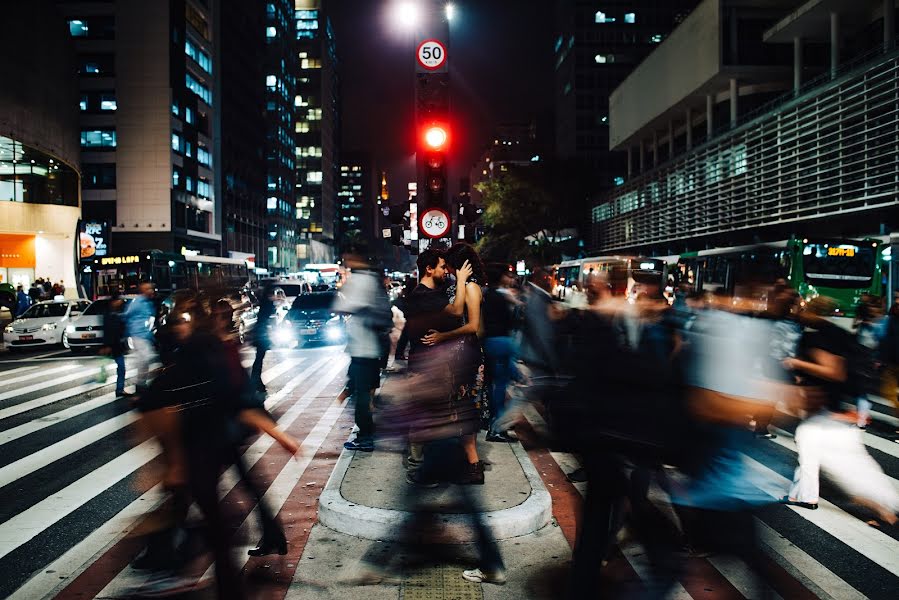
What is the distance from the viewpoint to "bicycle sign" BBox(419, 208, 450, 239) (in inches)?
423

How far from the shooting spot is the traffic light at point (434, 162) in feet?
33.7

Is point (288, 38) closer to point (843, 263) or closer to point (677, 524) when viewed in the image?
point (843, 263)

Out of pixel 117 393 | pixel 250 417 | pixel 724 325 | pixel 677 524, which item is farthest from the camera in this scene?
pixel 117 393

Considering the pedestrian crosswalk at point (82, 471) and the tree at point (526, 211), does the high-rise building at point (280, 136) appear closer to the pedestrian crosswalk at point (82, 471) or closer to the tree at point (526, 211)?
the tree at point (526, 211)

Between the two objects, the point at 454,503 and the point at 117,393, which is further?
the point at 117,393

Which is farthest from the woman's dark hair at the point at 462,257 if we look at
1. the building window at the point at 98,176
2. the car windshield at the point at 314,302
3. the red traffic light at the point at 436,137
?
the building window at the point at 98,176

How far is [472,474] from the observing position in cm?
542

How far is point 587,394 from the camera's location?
3.47 meters

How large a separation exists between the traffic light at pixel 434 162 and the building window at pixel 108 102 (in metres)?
60.1

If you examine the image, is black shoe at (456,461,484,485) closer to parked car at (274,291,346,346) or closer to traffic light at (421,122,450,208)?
traffic light at (421,122,450,208)

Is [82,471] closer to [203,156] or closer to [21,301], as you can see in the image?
[21,301]

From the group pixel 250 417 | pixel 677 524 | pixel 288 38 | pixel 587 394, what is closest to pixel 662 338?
pixel 587 394

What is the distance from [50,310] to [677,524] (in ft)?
74.6

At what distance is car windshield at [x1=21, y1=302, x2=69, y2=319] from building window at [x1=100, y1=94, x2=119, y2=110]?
148 ft
